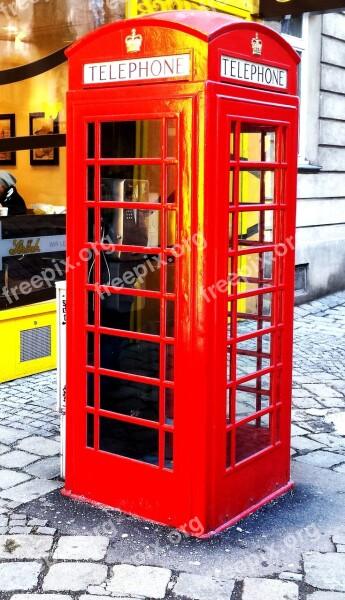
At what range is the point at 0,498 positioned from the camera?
14.8ft

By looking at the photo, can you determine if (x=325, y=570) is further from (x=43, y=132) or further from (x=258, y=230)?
(x=43, y=132)

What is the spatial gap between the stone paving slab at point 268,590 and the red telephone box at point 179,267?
487 mm

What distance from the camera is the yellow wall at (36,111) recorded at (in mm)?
7566

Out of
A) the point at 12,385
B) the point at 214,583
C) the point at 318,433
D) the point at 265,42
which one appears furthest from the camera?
the point at 12,385

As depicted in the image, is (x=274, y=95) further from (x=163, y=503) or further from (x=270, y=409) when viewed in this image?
(x=163, y=503)

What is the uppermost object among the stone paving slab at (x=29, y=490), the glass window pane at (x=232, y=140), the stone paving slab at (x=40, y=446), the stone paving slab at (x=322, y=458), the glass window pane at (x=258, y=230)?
the glass window pane at (x=232, y=140)

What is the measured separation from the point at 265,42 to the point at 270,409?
6.11ft

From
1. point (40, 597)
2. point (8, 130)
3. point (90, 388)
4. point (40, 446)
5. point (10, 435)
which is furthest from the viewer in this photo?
point (8, 130)

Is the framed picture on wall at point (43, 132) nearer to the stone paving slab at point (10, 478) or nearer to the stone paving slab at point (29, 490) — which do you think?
the stone paving slab at point (10, 478)

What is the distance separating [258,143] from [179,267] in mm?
1042

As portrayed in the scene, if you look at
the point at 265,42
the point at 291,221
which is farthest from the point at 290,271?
the point at 265,42

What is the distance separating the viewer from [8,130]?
7621 millimetres

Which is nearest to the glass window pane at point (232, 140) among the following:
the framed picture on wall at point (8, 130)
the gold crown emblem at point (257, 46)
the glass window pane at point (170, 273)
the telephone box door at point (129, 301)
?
the telephone box door at point (129, 301)

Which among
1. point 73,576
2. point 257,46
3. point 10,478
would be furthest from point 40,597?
point 257,46
